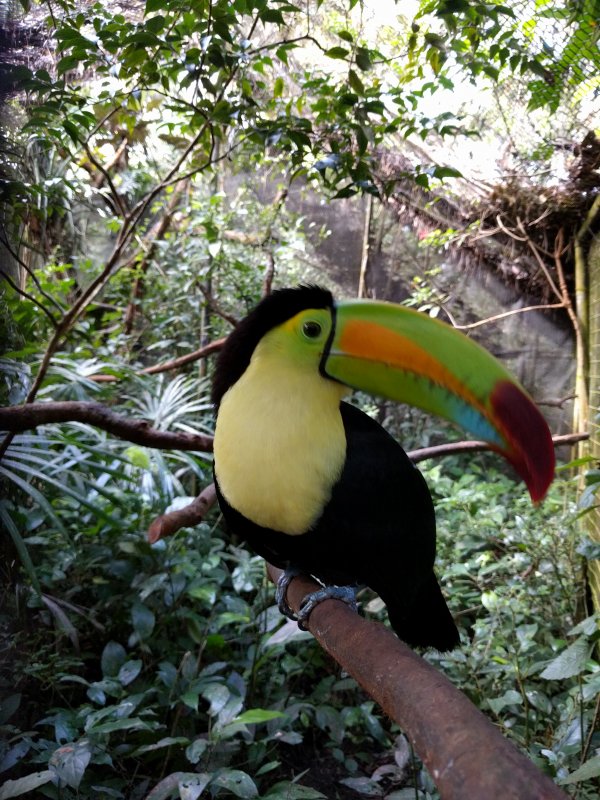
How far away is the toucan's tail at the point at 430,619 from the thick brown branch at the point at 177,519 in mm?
582

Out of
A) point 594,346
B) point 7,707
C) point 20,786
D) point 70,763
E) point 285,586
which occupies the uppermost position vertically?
point 594,346

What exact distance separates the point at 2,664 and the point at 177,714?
1211 mm

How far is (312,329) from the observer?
118cm

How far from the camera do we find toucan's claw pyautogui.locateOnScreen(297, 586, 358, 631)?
1.31m

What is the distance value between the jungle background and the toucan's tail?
11.3 inches

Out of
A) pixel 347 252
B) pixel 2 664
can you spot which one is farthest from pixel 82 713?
pixel 347 252

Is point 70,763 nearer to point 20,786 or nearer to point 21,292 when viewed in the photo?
point 20,786

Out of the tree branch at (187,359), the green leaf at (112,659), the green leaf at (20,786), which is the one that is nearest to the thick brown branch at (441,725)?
the green leaf at (20,786)

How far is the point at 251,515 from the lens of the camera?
3.99ft

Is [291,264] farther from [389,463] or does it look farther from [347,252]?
[389,463]

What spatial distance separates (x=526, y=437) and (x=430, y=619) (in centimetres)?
68

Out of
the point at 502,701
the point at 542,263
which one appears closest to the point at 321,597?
the point at 502,701

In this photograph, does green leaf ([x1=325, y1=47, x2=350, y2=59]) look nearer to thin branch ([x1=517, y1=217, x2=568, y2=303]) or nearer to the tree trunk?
the tree trunk

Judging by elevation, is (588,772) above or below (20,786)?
above
